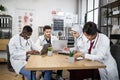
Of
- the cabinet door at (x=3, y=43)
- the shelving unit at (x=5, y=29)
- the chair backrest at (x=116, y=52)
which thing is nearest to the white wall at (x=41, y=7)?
the shelving unit at (x=5, y=29)

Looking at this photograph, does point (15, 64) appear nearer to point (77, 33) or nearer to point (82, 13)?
point (77, 33)

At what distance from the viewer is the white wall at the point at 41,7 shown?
6473 millimetres

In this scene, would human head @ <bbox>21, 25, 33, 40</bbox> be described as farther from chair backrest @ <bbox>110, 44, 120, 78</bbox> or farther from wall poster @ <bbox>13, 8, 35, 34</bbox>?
wall poster @ <bbox>13, 8, 35, 34</bbox>

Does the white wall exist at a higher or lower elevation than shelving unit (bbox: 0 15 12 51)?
higher

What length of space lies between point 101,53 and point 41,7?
454cm

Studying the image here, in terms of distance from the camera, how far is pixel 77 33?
153 inches

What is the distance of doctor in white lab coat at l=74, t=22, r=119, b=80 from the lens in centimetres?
241

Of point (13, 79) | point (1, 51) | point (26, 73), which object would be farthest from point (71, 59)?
point (1, 51)

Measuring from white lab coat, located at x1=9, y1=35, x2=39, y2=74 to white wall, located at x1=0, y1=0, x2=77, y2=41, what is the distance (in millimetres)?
3442

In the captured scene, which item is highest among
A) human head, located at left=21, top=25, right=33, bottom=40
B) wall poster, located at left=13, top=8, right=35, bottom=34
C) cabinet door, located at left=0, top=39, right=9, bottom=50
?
wall poster, located at left=13, top=8, right=35, bottom=34

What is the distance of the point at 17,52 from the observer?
3.03m

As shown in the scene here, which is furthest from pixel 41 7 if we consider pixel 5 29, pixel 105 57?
pixel 105 57

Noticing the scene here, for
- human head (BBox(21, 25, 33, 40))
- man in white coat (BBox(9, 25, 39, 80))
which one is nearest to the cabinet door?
man in white coat (BBox(9, 25, 39, 80))

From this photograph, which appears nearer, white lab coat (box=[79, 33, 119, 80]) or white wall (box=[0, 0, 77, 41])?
white lab coat (box=[79, 33, 119, 80])
